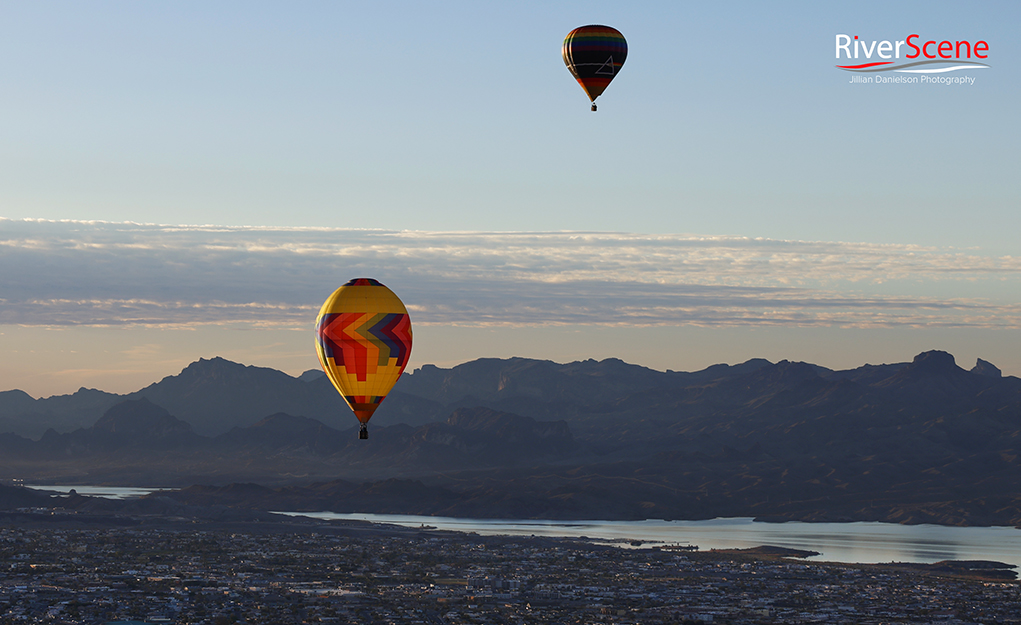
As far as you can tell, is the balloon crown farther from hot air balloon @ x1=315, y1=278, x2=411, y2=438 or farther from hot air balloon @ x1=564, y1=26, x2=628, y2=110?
hot air balloon @ x1=564, y1=26, x2=628, y2=110

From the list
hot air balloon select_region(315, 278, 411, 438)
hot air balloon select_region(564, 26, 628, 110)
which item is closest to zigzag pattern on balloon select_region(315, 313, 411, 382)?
hot air balloon select_region(315, 278, 411, 438)

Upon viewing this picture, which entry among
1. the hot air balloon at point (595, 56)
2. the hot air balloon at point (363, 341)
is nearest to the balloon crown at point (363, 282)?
the hot air balloon at point (363, 341)

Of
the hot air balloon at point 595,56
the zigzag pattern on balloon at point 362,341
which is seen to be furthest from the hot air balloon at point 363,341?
the hot air balloon at point 595,56

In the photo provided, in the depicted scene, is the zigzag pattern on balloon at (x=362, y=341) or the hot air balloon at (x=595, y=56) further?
the hot air balloon at (x=595, y=56)

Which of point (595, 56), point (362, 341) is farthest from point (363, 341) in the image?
point (595, 56)

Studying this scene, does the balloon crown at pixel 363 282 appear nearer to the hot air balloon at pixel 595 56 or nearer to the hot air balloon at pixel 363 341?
the hot air balloon at pixel 363 341

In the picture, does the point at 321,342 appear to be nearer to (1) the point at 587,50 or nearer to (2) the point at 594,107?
(2) the point at 594,107

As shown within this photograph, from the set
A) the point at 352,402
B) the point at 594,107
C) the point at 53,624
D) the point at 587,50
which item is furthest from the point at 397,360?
the point at 53,624

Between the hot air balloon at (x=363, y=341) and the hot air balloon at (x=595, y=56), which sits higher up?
the hot air balloon at (x=595, y=56)
